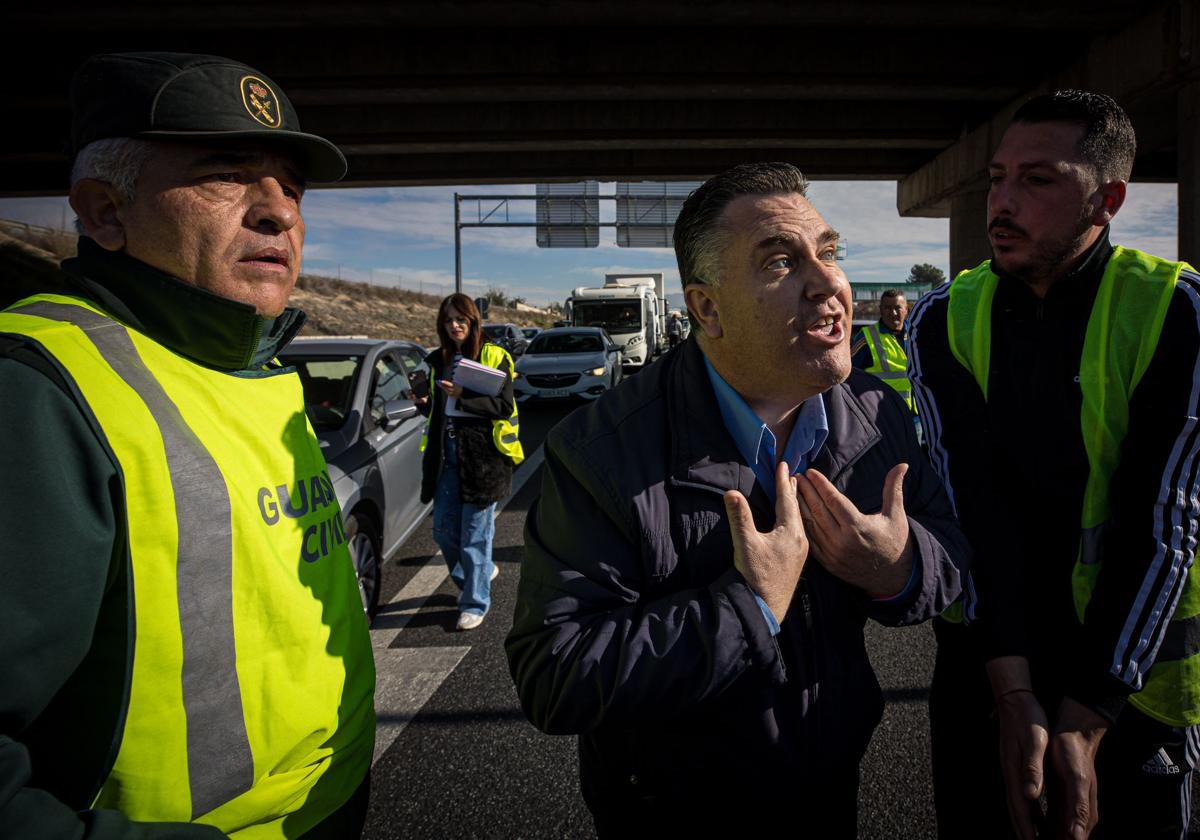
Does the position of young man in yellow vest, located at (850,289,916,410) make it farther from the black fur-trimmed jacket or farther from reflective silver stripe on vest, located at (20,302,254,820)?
reflective silver stripe on vest, located at (20,302,254,820)

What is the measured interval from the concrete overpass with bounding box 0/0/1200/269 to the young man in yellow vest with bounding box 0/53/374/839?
9252 millimetres

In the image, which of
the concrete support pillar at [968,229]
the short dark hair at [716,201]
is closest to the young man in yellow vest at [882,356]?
the short dark hair at [716,201]

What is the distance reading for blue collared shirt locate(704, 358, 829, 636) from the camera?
1465 millimetres

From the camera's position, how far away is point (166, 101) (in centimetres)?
119

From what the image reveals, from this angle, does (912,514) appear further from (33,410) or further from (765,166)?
(33,410)

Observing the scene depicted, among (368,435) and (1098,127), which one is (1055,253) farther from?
(368,435)

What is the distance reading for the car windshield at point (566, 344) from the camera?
15.6 meters

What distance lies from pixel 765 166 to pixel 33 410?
4.55 ft

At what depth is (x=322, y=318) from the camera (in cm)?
3778

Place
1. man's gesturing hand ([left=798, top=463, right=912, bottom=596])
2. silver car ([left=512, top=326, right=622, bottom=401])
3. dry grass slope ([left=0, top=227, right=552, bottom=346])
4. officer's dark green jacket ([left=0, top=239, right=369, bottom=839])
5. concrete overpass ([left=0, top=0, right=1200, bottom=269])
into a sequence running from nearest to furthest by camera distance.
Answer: officer's dark green jacket ([left=0, top=239, right=369, bottom=839]), man's gesturing hand ([left=798, top=463, right=912, bottom=596]), concrete overpass ([left=0, top=0, right=1200, bottom=269]), silver car ([left=512, top=326, right=622, bottom=401]), dry grass slope ([left=0, top=227, right=552, bottom=346])

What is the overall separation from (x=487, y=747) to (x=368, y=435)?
2352mm

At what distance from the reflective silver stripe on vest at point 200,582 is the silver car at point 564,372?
502 inches

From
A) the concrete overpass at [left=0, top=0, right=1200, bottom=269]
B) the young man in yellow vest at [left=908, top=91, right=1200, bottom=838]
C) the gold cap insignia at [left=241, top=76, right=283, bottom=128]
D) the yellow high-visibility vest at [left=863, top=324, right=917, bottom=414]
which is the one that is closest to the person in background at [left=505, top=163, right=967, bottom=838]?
the young man in yellow vest at [left=908, top=91, right=1200, bottom=838]

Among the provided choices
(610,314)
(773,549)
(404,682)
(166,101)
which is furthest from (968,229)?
(166,101)
